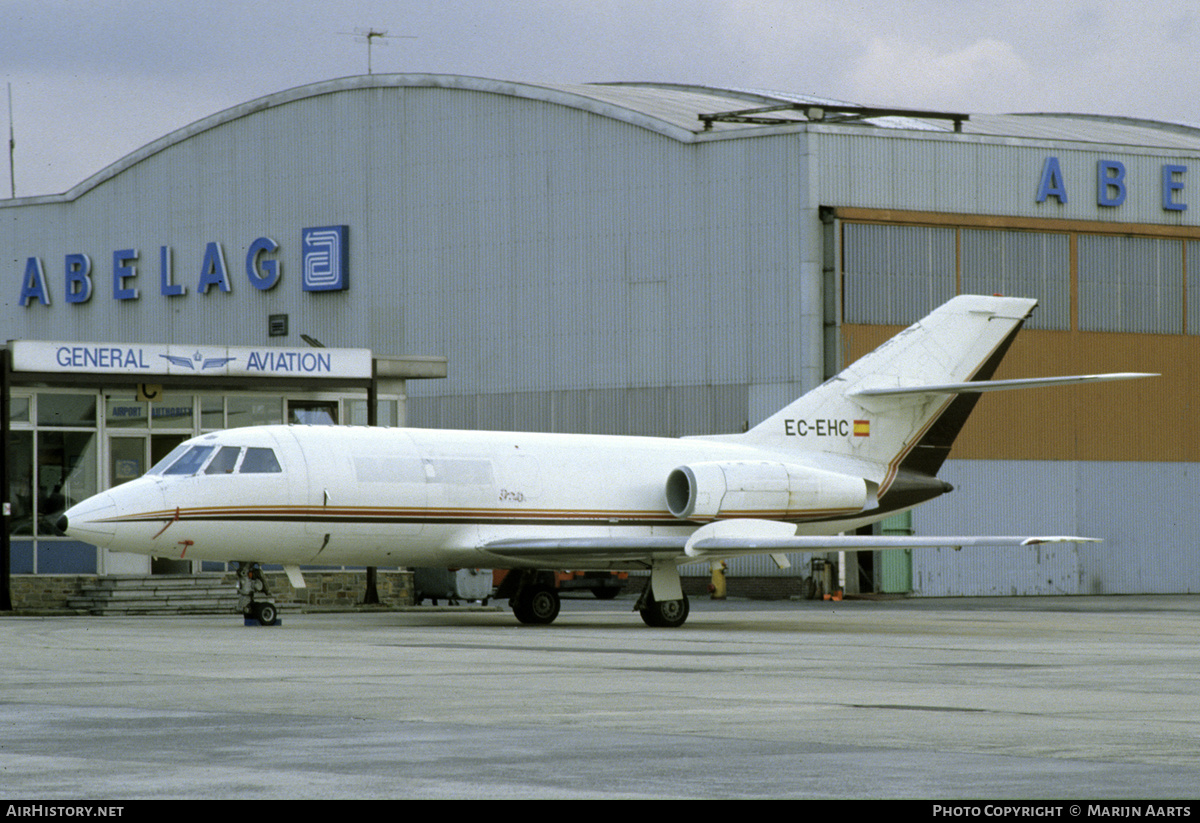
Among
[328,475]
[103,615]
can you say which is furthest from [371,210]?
[328,475]

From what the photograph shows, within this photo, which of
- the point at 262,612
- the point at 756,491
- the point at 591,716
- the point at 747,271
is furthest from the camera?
the point at 747,271

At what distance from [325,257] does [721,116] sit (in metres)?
13.4

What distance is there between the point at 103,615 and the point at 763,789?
2462 cm

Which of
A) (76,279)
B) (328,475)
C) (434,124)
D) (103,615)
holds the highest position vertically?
(434,124)

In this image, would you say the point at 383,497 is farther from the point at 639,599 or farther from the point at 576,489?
the point at 639,599

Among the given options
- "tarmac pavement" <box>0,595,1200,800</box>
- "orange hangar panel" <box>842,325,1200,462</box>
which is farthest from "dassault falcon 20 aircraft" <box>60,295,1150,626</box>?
"orange hangar panel" <box>842,325,1200,462</box>

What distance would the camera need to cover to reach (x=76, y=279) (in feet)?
194

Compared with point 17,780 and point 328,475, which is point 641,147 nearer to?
point 328,475

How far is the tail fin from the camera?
30.3 metres

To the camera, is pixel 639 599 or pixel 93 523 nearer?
pixel 93 523

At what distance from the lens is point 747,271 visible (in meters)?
45.1

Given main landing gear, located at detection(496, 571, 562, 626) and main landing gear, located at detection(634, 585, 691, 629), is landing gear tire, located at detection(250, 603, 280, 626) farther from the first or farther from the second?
main landing gear, located at detection(634, 585, 691, 629)

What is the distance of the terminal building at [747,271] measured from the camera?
44.7 m

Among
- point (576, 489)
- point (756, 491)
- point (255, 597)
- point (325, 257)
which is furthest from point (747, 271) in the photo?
point (255, 597)
